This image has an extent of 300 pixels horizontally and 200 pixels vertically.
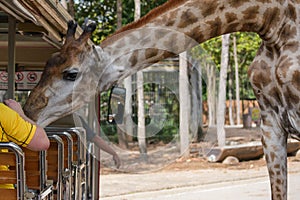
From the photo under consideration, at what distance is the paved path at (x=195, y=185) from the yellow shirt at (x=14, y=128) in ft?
16.0

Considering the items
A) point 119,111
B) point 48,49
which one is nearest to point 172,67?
point 119,111

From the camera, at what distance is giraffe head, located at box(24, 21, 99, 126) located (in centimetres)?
236

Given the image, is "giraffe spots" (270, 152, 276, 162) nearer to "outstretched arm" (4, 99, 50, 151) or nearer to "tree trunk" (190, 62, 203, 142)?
"tree trunk" (190, 62, 203, 142)

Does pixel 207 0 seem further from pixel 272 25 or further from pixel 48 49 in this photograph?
pixel 48 49

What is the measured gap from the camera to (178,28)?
105 inches

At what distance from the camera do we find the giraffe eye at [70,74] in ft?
7.74

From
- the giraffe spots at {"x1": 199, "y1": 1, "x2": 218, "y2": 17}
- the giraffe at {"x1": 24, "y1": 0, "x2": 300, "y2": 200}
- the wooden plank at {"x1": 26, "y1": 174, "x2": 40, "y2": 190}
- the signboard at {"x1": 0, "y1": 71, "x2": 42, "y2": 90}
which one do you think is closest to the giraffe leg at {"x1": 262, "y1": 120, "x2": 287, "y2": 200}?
the giraffe at {"x1": 24, "y1": 0, "x2": 300, "y2": 200}

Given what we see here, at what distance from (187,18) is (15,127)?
0.97 m

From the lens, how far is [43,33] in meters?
4.84

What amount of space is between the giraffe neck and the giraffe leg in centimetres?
56

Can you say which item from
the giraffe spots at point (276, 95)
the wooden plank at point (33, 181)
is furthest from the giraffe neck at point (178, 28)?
the wooden plank at point (33, 181)

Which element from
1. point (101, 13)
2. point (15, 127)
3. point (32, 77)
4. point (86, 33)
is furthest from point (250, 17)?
point (101, 13)

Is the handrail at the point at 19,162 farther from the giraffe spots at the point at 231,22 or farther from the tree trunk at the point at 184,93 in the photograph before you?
the giraffe spots at the point at 231,22

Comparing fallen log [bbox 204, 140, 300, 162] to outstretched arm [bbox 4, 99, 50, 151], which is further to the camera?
fallen log [bbox 204, 140, 300, 162]
